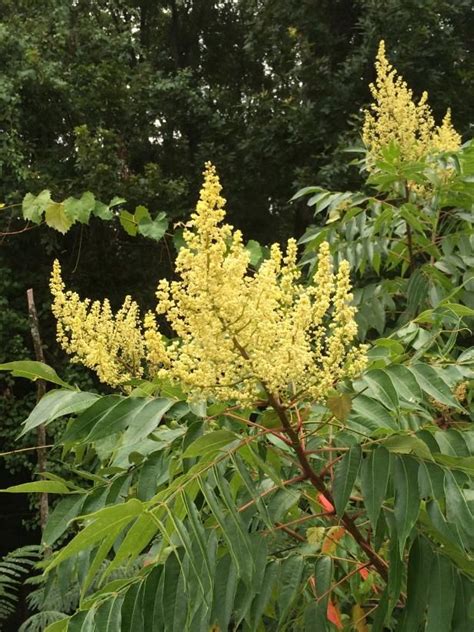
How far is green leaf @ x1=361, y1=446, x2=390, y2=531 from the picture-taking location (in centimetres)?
123

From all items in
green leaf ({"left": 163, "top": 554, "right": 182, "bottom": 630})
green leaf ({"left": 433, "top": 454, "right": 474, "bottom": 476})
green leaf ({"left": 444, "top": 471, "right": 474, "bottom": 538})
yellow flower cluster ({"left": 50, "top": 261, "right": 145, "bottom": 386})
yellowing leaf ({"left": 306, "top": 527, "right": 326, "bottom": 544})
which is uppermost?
yellow flower cluster ({"left": 50, "top": 261, "right": 145, "bottom": 386})

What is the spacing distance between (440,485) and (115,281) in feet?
26.3

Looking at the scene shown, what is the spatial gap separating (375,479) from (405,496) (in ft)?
0.24

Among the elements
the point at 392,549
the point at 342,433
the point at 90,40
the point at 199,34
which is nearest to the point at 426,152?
the point at 342,433

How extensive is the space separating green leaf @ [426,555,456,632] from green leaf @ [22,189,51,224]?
1.65 metres

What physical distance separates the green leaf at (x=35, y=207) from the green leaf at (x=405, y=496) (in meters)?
1.52

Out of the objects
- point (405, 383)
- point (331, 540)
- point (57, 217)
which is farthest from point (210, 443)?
point (57, 217)

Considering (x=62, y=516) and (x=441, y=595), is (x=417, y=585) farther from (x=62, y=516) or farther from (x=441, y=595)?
(x=62, y=516)

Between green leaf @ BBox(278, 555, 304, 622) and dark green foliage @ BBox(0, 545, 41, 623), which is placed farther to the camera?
dark green foliage @ BBox(0, 545, 41, 623)

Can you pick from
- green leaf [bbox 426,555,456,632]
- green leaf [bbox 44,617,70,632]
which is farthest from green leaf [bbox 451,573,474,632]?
green leaf [bbox 44,617,70,632]

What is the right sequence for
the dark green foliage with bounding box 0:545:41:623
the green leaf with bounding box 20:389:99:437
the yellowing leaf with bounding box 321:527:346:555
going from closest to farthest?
the green leaf with bounding box 20:389:99:437 < the yellowing leaf with bounding box 321:527:346:555 < the dark green foliage with bounding box 0:545:41:623

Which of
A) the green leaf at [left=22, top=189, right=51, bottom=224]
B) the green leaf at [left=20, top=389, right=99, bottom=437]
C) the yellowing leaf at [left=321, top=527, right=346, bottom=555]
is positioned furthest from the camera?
the green leaf at [left=22, top=189, right=51, bottom=224]

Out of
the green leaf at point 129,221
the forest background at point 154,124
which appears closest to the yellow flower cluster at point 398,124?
the green leaf at point 129,221

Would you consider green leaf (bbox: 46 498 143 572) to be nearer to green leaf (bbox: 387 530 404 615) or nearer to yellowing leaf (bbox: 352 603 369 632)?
green leaf (bbox: 387 530 404 615)
